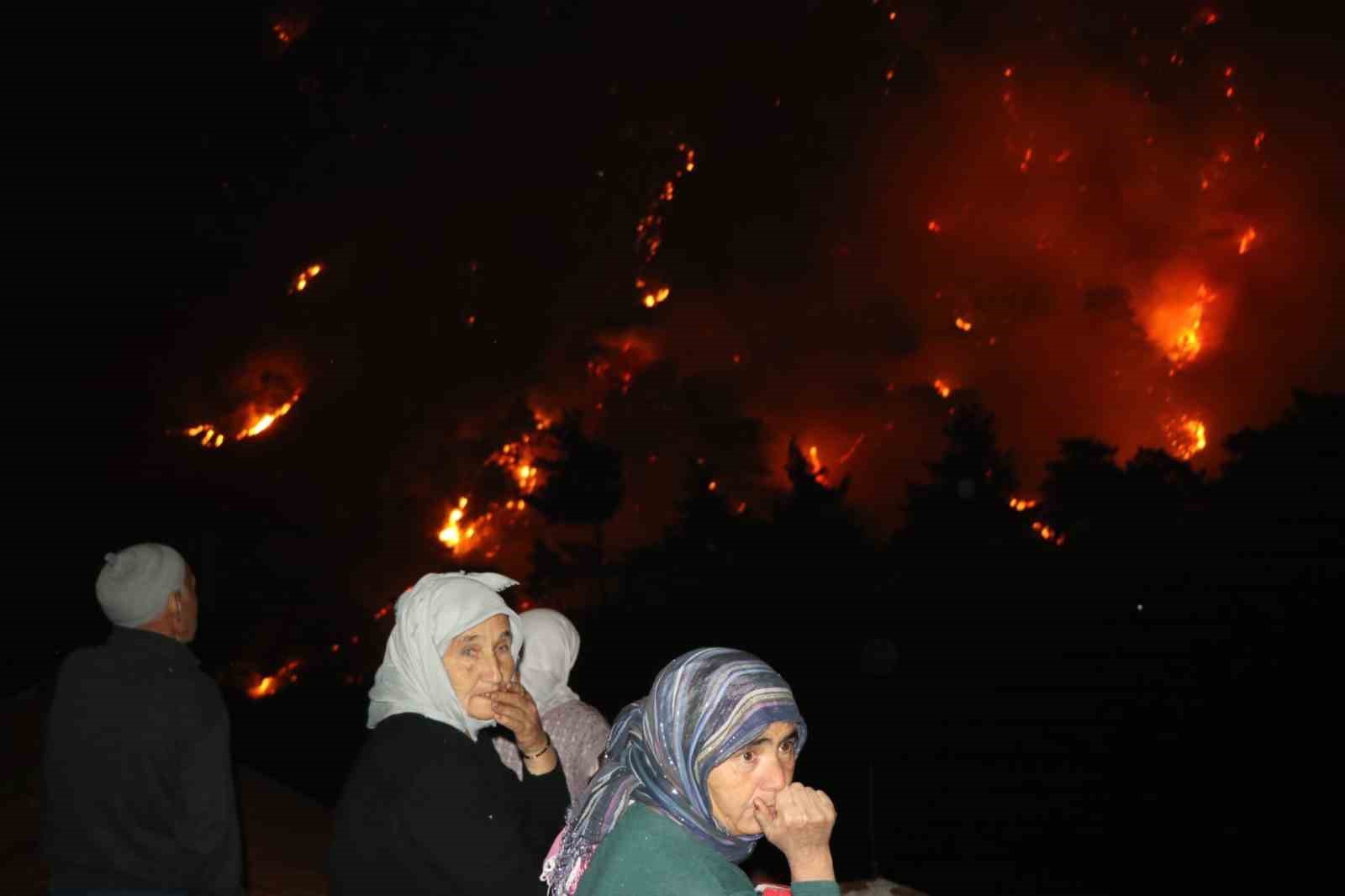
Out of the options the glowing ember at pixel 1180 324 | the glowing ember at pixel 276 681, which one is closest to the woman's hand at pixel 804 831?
the glowing ember at pixel 276 681

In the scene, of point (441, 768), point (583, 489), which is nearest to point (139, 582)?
point (441, 768)

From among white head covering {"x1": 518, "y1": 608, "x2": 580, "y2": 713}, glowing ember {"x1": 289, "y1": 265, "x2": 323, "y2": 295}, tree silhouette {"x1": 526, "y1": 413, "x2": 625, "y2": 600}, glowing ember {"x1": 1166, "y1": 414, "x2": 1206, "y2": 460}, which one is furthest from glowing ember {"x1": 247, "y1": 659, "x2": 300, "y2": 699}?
glowing ember {"x1": 1166, "y1": 414, "x2": 1206, "y2": 460}

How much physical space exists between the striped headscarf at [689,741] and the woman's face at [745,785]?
0.02m

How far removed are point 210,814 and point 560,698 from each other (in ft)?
4.23

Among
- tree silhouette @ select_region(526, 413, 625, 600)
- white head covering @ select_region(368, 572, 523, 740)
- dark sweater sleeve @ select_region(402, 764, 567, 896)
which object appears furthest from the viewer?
tree silhouette @ select_region(526, 413, 625, 600)

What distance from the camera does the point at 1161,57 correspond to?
5953cm

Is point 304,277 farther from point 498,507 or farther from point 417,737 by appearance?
point 417,737

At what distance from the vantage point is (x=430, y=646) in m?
2.58

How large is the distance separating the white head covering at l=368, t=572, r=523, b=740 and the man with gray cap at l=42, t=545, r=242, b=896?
0.55 m

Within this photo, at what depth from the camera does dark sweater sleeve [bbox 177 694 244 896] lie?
→ 2717 mm

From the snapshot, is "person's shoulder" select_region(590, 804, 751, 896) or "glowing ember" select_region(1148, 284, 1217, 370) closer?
"person's shoulder" select_region(590, 804, 751, 896)

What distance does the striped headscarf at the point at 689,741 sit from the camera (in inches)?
71.8

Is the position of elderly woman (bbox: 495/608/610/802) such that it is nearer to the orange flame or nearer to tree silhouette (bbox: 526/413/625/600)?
tree silhouette (bbox: 526/413/625/600)

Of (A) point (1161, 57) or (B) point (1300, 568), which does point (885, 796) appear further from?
(A) point (1161, 57)
